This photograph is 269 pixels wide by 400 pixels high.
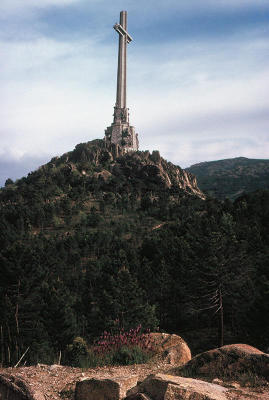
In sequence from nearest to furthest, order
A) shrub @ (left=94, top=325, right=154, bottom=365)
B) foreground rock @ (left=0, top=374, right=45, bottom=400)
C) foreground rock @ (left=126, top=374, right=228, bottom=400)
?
foreground rock @ (left=126, top=374, right=228, bottom=400) < foreground rock @ (left=0, top=374, right=45, bottom=400) < shrub @ (left=94, top=325, right=154, bottom=365)

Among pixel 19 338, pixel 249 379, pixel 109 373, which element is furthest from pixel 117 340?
pixel 19 338

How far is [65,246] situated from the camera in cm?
8062

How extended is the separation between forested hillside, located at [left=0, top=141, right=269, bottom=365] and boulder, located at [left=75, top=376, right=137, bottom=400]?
3612mm

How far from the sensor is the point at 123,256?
196 ft

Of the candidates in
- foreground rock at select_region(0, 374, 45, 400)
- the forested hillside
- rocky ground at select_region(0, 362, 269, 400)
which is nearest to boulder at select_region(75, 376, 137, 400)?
rocky ground at select_region(0, 362, 269, 400)

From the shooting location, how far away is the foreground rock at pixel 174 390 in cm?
540

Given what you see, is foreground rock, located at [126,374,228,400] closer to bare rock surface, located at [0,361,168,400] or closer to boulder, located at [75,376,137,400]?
boulder, located at [75,376,137,400]

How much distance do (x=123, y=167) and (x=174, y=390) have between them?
4715 inches

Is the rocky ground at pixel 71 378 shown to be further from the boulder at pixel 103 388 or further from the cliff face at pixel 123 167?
the cliff face at pixel 123 167

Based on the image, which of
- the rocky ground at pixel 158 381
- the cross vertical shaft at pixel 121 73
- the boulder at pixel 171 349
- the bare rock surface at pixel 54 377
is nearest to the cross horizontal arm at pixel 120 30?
the cross vertical shaft at pixel 121 73

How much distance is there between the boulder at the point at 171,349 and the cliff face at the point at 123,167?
347ft

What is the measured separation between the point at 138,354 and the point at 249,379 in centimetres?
367

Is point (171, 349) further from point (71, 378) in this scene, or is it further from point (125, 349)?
point (71, 378)

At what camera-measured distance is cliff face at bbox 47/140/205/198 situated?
120 metres
